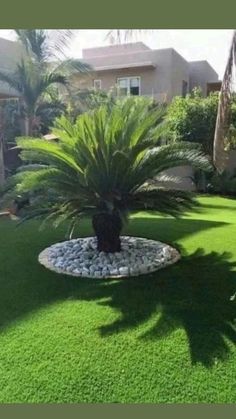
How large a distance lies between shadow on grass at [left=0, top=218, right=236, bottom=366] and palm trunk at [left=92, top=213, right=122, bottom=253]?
3.36 ft

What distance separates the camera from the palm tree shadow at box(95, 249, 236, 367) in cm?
428

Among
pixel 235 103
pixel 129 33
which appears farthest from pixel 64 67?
pixel 129 33

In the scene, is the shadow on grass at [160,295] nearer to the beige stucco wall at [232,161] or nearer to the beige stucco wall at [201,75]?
the beige stucco wall at [232,161]

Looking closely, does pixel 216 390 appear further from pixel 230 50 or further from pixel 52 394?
pixel 230 50

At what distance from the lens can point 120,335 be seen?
14.4ft

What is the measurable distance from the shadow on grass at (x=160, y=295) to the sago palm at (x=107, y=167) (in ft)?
3.19

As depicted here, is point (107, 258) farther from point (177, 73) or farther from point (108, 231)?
point (177, 73)

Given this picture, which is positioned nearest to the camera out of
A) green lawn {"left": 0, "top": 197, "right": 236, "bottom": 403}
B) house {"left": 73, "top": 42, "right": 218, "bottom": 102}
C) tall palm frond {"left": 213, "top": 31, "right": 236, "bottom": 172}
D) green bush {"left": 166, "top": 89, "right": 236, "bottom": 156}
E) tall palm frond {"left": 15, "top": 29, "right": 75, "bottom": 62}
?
green lawn {"left": 0, "top": 197, "right": 236, "bottom": 403}

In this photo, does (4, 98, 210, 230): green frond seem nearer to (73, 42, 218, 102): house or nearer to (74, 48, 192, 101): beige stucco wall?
(73, 42, 218, 102): house

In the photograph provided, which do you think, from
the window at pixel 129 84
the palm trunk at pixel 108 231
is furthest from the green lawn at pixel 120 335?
the window at pixel 129 84

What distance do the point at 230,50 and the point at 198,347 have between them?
33.6 feet

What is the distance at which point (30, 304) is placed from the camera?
5.12 meters

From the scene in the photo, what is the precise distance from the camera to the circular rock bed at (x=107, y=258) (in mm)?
6158

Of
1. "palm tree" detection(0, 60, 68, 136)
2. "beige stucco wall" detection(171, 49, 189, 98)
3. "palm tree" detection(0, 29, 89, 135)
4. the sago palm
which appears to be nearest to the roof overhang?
"beige stucco wall" detection(171, 49, 189, 98)
